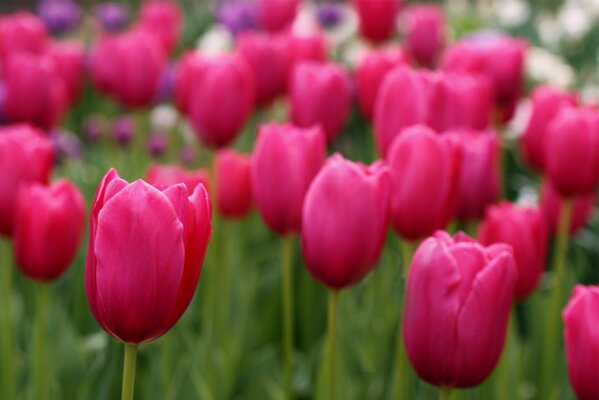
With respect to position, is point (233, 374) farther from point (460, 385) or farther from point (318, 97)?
point (460, 385)

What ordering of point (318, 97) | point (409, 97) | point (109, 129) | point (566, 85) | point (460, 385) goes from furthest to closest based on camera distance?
point (109, 129) < point (566, 85) < point (318, 97) < point (409, 97) < point (460, 385)

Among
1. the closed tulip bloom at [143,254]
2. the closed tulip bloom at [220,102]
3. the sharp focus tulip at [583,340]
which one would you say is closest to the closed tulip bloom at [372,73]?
the closed tulip bloom at [220,102]

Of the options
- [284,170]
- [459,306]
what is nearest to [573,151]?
[284,170]

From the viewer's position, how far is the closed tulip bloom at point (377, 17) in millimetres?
2551

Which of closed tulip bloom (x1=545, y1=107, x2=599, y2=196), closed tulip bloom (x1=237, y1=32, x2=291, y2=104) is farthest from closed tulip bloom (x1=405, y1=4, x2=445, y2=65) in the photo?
closed tulip bloom (x1=545, y1=107, x2=599, y2=196)

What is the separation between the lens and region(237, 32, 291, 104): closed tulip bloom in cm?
199

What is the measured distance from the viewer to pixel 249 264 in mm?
2150

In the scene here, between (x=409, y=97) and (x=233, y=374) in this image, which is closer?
(x=409, y=97)

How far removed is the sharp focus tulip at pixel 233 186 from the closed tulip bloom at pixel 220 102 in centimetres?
6

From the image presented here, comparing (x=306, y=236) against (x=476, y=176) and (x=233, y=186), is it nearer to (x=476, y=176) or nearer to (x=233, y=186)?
(x=476, y=176)

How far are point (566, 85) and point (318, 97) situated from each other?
145 centimetres

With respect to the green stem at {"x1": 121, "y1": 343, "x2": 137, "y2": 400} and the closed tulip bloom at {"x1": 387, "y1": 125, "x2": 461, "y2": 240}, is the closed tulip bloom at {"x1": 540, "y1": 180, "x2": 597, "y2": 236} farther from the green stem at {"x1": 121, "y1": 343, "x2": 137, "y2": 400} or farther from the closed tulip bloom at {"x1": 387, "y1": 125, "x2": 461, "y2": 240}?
the green stem at {"x1": 121, "y1": 343, "x2": 137, "y2": 400}

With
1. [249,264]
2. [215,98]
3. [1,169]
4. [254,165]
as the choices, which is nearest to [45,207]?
[1,169]

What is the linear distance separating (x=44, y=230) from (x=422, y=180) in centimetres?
47
